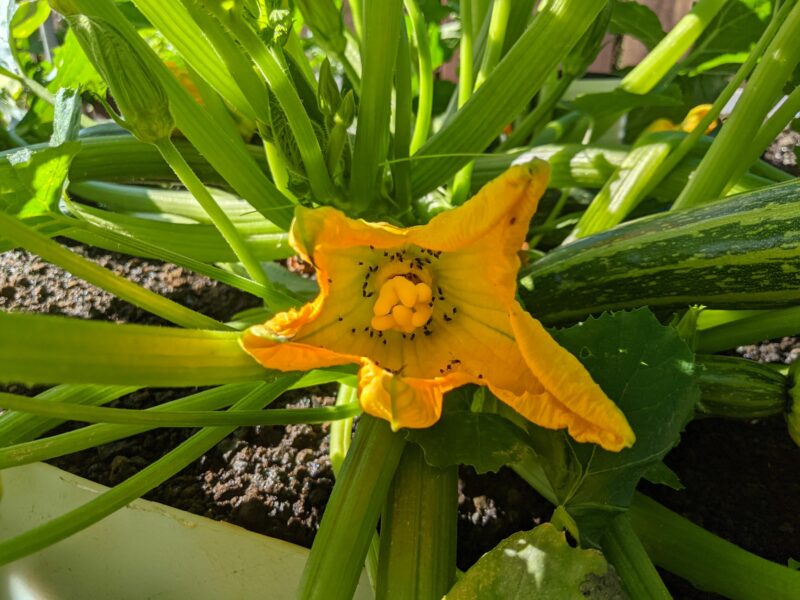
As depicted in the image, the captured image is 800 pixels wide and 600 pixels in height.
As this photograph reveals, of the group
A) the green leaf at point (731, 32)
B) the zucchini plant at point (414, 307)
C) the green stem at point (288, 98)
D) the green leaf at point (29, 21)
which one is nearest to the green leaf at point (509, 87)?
the zucchini plant at point (414, 307)

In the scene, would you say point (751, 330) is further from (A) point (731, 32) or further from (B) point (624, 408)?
(A) point (731, 32)

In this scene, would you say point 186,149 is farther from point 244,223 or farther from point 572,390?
point 572,390

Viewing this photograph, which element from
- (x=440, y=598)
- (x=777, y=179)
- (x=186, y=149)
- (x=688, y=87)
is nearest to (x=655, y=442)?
(x=440, y=598)

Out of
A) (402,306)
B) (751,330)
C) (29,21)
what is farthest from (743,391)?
(29,21)

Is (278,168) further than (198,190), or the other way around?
(278,168)

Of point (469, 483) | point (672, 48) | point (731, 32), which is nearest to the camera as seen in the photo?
point (469, 483)

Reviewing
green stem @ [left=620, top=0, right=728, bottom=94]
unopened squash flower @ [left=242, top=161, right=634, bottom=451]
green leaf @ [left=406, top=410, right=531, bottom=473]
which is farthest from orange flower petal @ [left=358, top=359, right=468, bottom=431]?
green stem @ [left=620, top=0, right=728, bottom=94]
